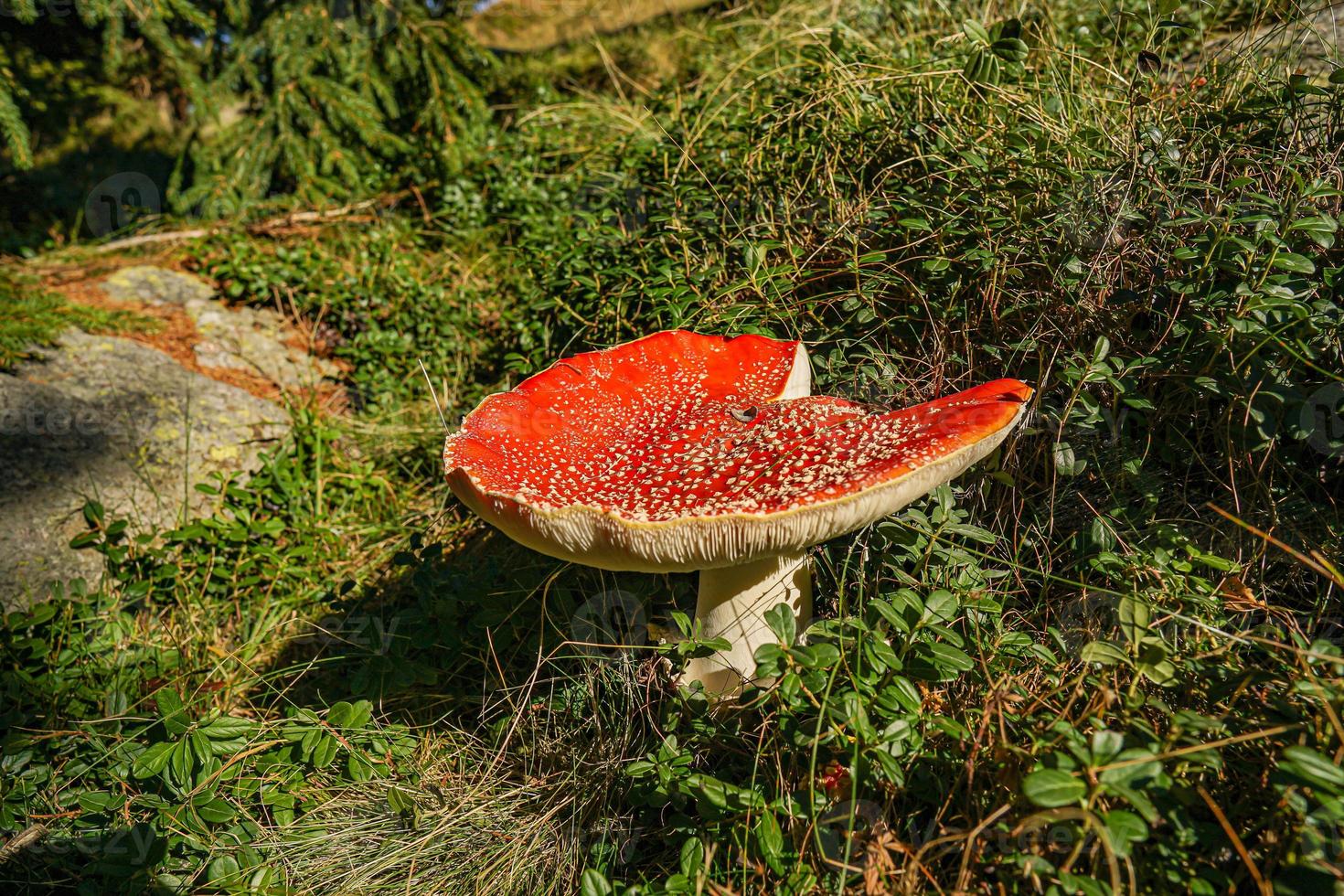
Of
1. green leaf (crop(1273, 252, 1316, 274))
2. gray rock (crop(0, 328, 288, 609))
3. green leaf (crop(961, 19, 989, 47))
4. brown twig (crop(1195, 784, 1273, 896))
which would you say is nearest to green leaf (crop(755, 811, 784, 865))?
brown twig (crop(1195, 784, 1273, 896))

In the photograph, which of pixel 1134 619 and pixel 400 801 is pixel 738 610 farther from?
pixel 400 801

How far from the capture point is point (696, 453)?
211cm

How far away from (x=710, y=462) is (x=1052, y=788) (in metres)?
1.04

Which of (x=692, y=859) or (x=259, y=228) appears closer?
(x=692, y=859)

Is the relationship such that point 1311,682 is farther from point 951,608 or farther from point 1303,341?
point 1303,341

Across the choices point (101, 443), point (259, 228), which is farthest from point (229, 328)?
point (101, 443)

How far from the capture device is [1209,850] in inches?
62.8

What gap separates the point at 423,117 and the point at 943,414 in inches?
167

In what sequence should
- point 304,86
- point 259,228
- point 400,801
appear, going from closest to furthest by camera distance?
point 400,801 < point 304,86 < point 259,228

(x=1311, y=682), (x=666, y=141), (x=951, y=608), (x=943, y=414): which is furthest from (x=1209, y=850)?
(x=666, y=141)

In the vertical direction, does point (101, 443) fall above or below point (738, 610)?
above

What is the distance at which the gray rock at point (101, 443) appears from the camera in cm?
312

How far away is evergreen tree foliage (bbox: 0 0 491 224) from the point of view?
4551 millimetres

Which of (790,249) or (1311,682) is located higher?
(790,249)
